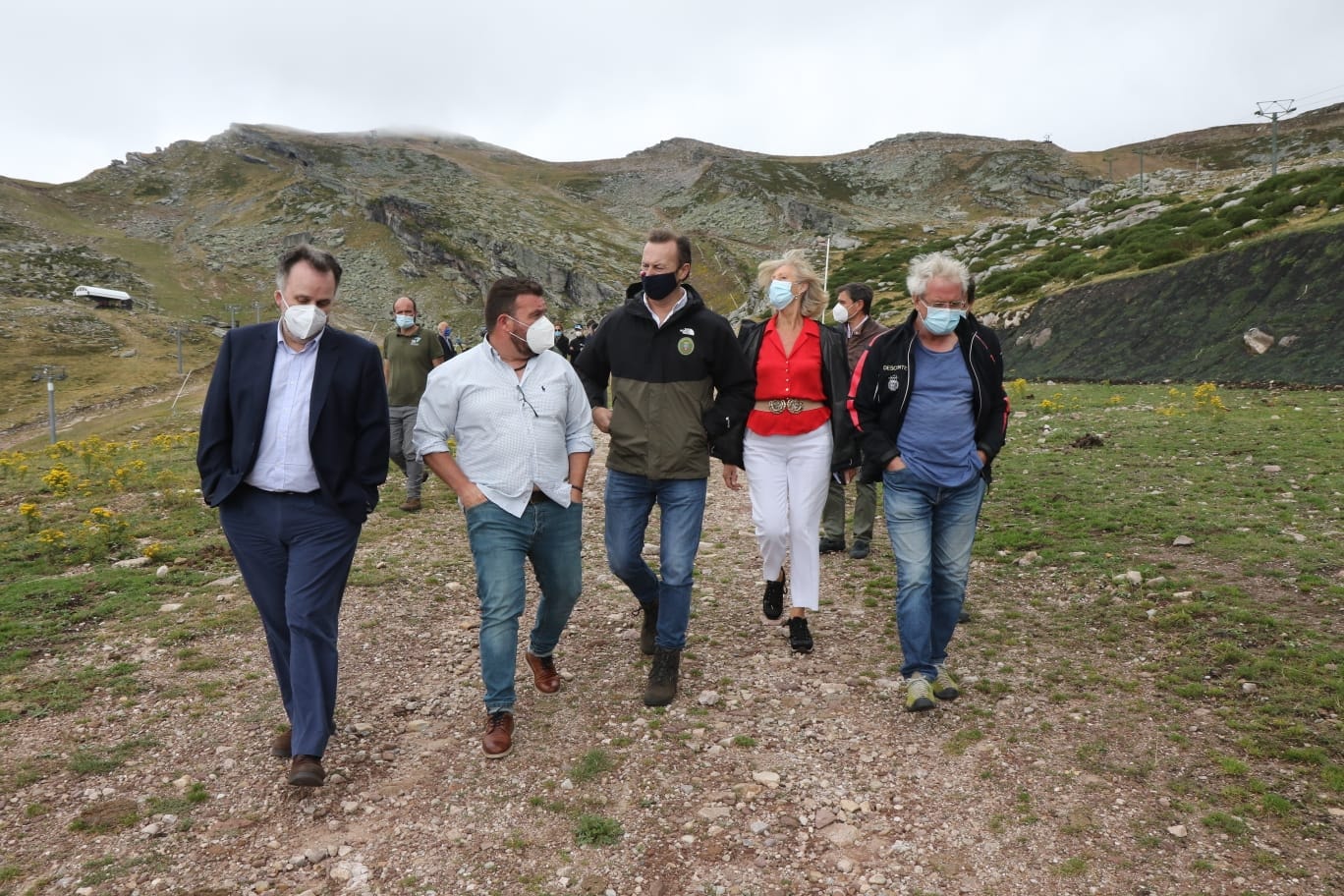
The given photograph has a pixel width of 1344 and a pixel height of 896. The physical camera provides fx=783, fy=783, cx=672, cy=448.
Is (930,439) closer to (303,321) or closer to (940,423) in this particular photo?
(940,423)

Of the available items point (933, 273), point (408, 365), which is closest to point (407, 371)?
point (408, 365)

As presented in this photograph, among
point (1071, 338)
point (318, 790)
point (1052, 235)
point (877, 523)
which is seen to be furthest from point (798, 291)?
point (1052, 235)

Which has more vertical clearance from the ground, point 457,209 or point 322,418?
point 457,209

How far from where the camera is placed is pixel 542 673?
5.29 m

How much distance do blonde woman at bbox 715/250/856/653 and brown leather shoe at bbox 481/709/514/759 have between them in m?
2.18

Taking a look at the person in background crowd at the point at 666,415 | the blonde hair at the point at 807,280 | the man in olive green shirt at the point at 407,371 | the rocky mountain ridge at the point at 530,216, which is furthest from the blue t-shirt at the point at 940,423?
the rocky mountain ridge at the point at 530,216

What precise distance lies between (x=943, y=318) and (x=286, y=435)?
3.76 meters

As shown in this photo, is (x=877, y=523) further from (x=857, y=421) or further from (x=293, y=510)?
(x=293, y=510)

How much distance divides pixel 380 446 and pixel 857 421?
2.86 metres

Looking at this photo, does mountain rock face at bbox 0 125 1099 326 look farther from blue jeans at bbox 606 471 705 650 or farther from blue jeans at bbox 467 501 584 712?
blue jeans at bbox 467 501 584 712

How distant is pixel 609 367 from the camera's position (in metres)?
5.25

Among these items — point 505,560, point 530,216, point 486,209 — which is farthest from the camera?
point 530,216

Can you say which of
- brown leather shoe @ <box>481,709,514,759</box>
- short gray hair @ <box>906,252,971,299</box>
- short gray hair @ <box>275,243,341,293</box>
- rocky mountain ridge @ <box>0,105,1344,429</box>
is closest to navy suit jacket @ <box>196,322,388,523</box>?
short gray hair @ <box>275,243,341,293</box>

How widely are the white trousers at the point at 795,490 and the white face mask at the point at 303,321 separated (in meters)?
2.88
